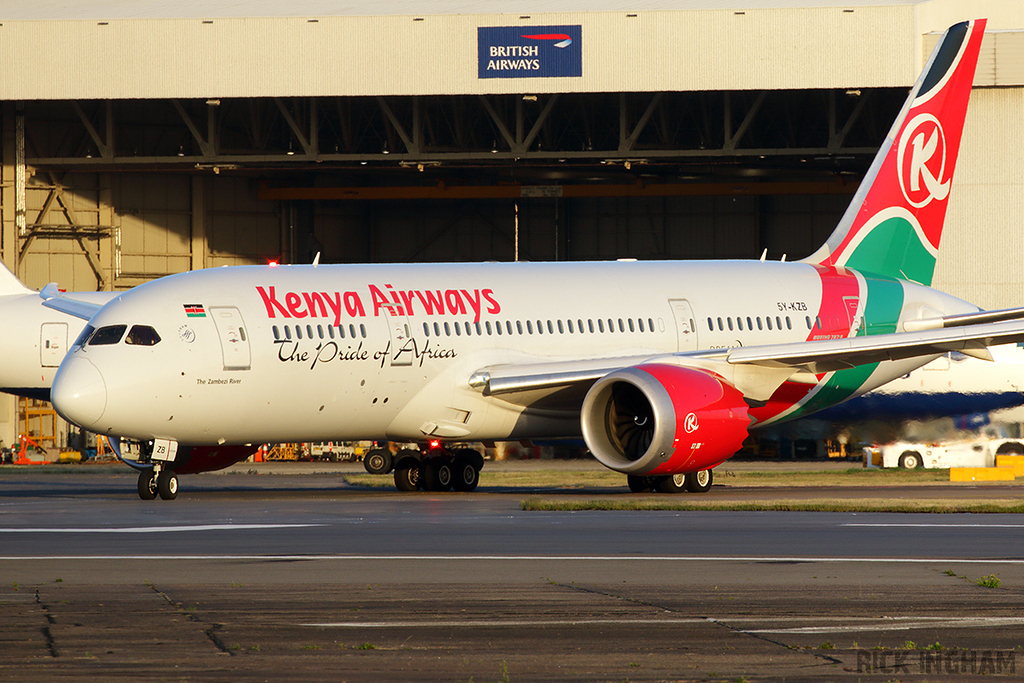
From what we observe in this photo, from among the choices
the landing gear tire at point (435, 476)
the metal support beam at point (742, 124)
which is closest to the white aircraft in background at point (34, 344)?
the landing gear tire at point (435, 476)

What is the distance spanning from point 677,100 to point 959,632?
38597mm

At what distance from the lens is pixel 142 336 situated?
842 inches

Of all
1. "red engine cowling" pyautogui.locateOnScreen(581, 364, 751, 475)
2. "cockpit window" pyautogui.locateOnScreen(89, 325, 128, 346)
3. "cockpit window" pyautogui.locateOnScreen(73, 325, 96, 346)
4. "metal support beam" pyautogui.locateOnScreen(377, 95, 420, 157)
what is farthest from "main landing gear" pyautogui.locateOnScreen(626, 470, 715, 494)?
"metal support beam" pyautogui.locateOnScreen(377, 95, 420, 157)

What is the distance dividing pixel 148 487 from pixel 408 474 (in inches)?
203

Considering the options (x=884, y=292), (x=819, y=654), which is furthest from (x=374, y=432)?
(x=819, y=654)

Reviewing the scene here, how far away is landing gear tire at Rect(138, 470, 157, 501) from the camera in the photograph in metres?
21.9

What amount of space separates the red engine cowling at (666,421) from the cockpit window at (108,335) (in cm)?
727

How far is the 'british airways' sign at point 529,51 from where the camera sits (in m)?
39.5

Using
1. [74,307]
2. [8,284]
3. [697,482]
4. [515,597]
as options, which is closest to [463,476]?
[697,482]

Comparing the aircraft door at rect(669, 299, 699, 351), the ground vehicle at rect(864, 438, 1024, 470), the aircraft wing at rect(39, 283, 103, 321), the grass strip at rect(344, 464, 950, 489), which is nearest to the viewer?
the aircraft door at rect(669, 299, 699, 351)

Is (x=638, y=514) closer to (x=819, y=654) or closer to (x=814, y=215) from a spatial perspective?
(x=819, y=654)

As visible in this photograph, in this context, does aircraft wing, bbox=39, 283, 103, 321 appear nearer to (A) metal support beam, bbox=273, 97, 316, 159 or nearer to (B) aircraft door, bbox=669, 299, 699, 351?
(B) aircraft door, bbox=669, 299, 699, 351

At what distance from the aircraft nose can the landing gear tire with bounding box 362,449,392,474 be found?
45.2 feet

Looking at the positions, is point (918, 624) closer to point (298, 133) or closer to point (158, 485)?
point (158, 485)
